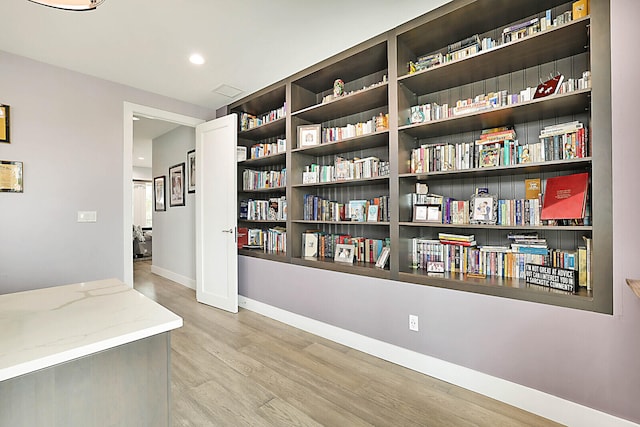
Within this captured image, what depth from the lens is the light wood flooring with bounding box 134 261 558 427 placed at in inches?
67.4

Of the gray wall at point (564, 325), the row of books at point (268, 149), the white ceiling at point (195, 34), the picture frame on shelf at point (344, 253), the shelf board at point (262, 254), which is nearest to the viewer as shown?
the gray wall at point (564, 325)

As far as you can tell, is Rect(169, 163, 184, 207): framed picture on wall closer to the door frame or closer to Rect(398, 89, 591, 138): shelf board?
the door frame

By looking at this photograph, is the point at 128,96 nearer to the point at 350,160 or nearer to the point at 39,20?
the point at 39,20

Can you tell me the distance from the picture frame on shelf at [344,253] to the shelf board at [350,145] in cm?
93

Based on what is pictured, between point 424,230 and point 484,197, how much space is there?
1.84ft

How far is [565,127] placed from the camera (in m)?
1.82

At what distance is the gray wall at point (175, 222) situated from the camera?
4.65 metres

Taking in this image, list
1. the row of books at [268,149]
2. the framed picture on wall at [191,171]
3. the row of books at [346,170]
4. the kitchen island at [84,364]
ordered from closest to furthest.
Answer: the kitchen island at [84,364] → the row of books at [346,170] → the row of books at [268,149] → the framed picture on wall at [191,171]

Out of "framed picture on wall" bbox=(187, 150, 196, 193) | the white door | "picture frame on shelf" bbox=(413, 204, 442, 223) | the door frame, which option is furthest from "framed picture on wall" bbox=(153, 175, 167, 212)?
"picture frame on shelf" bbox=(413, 204, 442, 223)

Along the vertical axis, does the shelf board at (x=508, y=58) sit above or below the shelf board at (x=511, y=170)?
above

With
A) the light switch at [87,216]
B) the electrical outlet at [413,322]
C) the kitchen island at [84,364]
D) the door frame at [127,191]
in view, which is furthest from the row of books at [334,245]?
the light switch at [87,216]

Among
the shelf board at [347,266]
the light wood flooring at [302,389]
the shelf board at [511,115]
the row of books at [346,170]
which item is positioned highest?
the shelf board at [511,115]

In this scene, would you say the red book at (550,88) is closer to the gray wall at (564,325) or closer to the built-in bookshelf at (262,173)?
the gray wall at (564,325)

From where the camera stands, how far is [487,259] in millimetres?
2148
